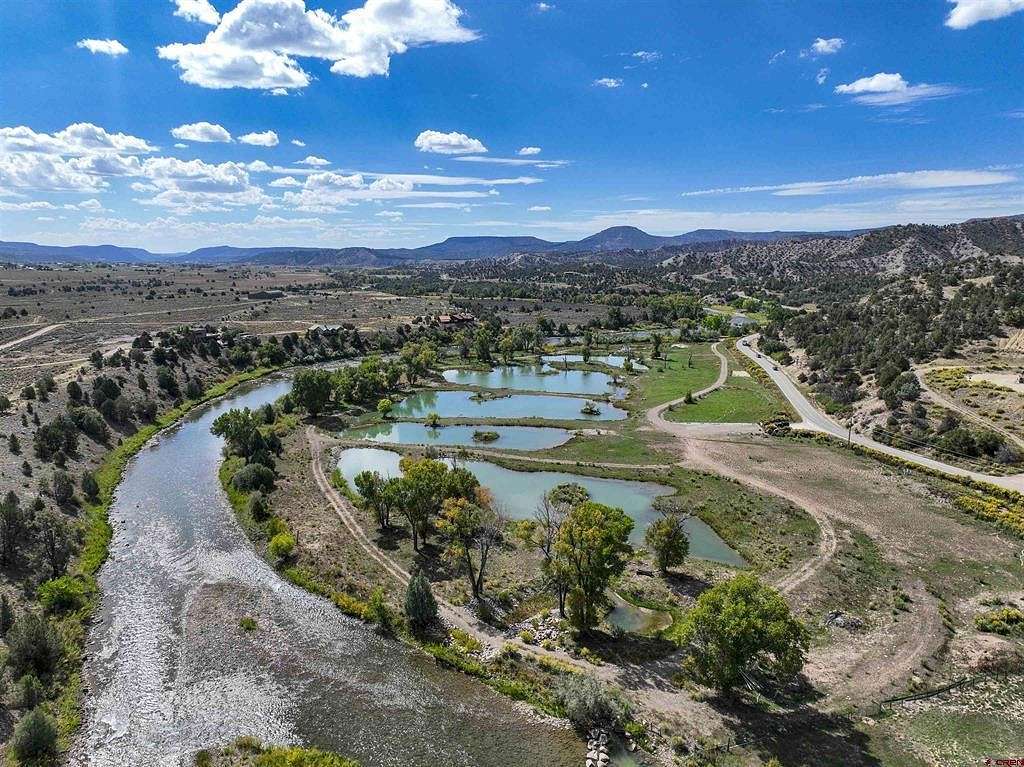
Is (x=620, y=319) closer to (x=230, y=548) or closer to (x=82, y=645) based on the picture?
(x=230, y=548)

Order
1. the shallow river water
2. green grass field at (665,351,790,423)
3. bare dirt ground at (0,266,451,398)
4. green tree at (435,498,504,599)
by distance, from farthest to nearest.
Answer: bare dirt ground at (0,266,451,398), green grass field at (665,351,790,423), green tree at (435,498,504,599), the shallow river water

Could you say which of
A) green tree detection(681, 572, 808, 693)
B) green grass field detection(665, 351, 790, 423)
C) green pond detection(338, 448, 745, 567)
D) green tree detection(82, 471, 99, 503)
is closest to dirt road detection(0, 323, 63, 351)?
green tree detection(82, 471, 99, 503)

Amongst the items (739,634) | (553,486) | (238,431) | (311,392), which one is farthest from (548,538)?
(311,392)

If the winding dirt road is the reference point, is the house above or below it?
above

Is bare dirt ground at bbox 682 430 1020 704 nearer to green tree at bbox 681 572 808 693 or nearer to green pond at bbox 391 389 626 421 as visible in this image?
green tree at bbox 681 572 808 693

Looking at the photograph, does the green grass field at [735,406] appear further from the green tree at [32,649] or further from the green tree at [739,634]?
the green tree at [32,649]

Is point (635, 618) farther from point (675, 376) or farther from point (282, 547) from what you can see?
point (675, 376)

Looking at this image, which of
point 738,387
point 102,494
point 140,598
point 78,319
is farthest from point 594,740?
point 78,319
